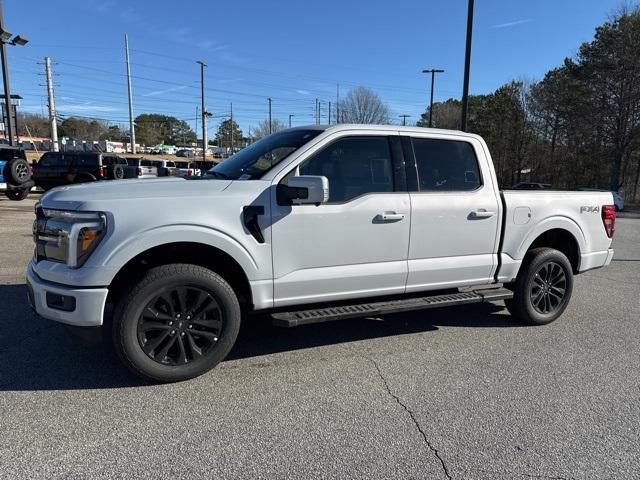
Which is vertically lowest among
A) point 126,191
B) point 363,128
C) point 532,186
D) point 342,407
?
point 342,407

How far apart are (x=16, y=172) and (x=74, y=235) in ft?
52.0

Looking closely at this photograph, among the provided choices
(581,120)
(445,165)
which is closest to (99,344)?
(445,165)

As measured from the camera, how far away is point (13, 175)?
16438mm

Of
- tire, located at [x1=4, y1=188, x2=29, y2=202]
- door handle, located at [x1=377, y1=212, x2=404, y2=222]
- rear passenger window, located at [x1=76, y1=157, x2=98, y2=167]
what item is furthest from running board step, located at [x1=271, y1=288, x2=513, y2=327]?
rear passenger window, located at [x1=76, y1=157, x2=98, y2=167]

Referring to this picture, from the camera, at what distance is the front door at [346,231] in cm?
392

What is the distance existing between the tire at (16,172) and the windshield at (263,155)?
14883 millimetres

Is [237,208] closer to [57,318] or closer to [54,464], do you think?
[57,318]

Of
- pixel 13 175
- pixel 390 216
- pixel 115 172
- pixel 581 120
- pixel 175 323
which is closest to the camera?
pixel 175 323

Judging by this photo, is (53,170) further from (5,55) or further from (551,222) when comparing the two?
(551,222)

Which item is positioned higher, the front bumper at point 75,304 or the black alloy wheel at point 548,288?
the front bumper at point 75,304

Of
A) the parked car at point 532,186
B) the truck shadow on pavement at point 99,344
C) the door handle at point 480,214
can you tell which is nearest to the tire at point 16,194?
the truck shadow on pavement at point 99,344

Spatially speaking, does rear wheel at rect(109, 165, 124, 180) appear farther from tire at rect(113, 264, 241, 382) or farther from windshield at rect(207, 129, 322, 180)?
tire at rect(113, 264, 241, 382)

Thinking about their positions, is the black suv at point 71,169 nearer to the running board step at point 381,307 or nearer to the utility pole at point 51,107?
the running board step at point 381,307

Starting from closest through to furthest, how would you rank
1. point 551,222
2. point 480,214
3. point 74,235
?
1. point 74,235
2. point 480,214
3. point 551,222
